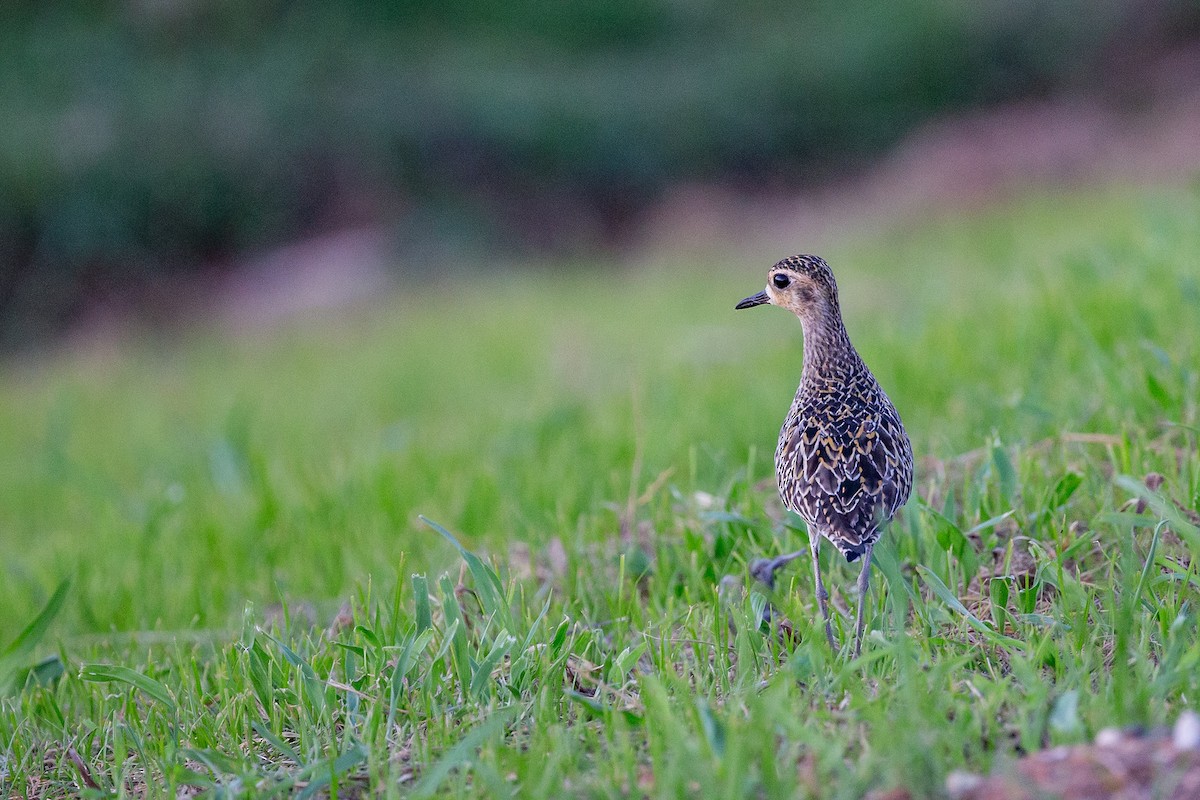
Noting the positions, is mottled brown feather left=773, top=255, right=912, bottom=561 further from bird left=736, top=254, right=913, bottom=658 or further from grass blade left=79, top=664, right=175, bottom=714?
grass blade left=79, top=664, right=175, bottom=714

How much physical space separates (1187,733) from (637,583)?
2.11 meters

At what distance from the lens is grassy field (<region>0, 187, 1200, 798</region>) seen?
9.96ft

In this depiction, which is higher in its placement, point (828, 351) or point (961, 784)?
point (828, 351)

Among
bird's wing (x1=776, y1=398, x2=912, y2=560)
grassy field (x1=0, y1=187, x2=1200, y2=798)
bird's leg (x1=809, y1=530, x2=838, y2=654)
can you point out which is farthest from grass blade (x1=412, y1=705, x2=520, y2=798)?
bird's wing (x1=776, y1=398, x2=912, y2=560)

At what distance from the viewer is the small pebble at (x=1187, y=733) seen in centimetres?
263

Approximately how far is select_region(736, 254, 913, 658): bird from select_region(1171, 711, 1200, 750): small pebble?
0.93 m

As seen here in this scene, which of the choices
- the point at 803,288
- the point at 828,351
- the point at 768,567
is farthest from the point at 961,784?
the point at 803,288

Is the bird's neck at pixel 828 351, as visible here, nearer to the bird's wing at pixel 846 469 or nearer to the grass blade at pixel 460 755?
the bird's wing at pixel 846 469

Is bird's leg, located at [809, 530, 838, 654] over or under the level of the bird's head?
under

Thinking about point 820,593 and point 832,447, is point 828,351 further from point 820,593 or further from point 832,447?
point 820,593

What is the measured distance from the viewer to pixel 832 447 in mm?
3818

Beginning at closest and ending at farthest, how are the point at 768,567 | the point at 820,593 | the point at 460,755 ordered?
the point at 460,755 < the point at 820,593 < the point at 768,567

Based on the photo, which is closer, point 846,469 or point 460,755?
point 460,755

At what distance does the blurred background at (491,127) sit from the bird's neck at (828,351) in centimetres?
1270
